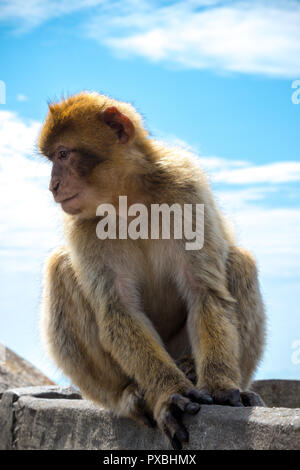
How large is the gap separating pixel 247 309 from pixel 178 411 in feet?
3.54

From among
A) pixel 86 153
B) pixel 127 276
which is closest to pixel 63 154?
pixel 86 153

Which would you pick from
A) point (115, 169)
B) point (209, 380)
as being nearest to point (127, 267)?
point (115, 169)

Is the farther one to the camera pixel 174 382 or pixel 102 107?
pixel 102 107

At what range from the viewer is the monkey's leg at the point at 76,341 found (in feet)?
15.2

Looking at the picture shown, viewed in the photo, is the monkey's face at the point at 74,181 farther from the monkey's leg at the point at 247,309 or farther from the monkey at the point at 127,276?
the monkey's leg at the point at 247,309

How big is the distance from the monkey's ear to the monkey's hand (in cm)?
192

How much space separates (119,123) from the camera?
4836mm

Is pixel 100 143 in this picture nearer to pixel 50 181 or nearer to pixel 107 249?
pixel 50 181

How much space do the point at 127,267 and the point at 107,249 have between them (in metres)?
0.20

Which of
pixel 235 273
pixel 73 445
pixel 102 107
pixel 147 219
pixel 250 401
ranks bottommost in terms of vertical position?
pixel 73 445

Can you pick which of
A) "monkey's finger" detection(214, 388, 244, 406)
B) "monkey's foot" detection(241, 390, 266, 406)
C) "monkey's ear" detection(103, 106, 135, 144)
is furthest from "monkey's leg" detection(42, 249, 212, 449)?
"monkey's ear" detection(103, 106, 135, 144)

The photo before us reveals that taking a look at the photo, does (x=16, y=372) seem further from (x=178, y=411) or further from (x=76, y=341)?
(x=178, y=411)
